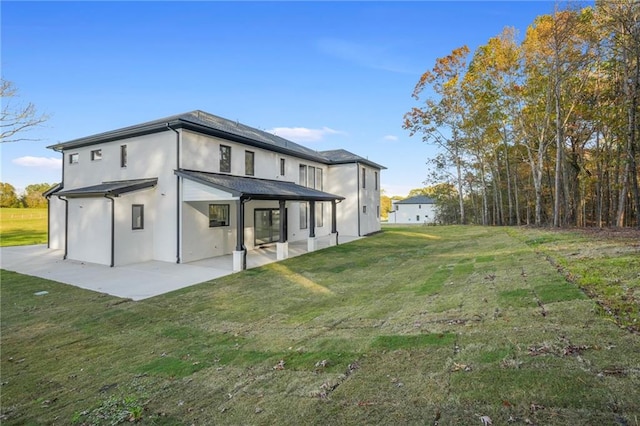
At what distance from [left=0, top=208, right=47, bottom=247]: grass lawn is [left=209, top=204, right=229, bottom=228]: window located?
12748 mm

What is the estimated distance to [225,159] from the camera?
13.4 m

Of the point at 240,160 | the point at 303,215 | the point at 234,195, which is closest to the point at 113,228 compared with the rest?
the point at 234,195

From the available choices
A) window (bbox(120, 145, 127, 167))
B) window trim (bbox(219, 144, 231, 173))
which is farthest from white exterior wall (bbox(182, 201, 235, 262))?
window (bbox(120, 145, 127, 167))

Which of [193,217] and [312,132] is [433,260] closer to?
[193,217]

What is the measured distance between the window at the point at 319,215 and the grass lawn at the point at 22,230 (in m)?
16.0

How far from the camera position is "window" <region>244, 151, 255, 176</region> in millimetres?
14452

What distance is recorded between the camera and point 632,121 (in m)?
11.1

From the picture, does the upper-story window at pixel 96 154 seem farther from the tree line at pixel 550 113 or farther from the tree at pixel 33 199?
the tree at pixel 33 199

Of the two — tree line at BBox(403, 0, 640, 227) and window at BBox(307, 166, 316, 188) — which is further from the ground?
tree line at BBox(403, 0, 640, 227)

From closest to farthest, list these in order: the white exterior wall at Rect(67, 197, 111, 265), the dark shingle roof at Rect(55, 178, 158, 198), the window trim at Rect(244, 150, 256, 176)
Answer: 1. the dark shingle roof at Rect(55, 178, 158, 198)
2. the white exterior wall at Rect(67, 197, 111, 265)
3. the window trim at Rect(244, 150, 256, 176)

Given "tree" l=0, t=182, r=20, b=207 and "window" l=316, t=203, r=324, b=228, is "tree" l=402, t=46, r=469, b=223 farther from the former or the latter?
"tree" l=0, t=182, r=20, b=207

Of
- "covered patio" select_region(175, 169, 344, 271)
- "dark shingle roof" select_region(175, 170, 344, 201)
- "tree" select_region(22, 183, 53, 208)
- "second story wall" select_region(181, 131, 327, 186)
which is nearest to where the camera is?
"covered patio" select_region(175, 169, 344, 271)

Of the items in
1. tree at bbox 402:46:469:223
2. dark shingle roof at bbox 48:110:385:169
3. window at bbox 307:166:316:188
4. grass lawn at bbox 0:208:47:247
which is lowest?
grass lawn at bbox 0:208:47:247

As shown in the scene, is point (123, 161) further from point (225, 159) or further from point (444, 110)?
point (444, 110)
